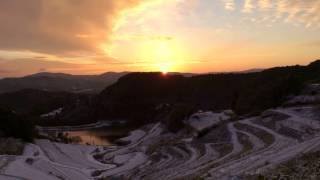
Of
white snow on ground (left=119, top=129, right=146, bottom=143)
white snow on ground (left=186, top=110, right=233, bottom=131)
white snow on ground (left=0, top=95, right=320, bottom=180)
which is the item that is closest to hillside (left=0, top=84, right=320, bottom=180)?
white snow on ground (left=0, top=95, right=320, bottom=180)

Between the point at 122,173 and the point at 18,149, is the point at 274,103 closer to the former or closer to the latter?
the point at 122,173

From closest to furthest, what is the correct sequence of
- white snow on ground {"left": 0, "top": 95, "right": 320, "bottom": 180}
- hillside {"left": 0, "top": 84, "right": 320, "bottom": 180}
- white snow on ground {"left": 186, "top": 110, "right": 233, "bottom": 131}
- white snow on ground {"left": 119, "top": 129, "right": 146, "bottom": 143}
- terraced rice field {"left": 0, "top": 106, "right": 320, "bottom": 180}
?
hillside {"left": 0, "top": 84, "right": 320, "bottom": 180} → white snow on ground {"left": 0, "top": 95, "right": 320, "bottom": 180} → terraced rice field {"left": 0, "top": 106, "right": 320, "bottom": 180} → white snow on ground {"left": 186, "top": 110, "right": 233, "bottom": 131} → white snow on ground {"left": 119, "top": 129, "right": 146, "bottom": 143}

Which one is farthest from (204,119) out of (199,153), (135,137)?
(199,153)

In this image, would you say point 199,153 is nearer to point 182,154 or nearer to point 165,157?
point 182,154

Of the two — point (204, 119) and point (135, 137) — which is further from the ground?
point (204, 119)

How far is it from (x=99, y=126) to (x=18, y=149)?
129 m

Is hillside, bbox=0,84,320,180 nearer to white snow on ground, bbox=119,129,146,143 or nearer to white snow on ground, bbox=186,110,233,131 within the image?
white snow on ground, bbox=186,110,233,131

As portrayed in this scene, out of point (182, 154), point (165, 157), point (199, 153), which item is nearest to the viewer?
point (199, 153)

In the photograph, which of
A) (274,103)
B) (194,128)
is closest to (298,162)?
(274,103)

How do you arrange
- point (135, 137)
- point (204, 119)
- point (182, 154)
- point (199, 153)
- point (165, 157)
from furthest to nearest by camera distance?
point (135, 137) < point (204, 119) < point (165, 157) < point (182, 154) < point (199, 153)

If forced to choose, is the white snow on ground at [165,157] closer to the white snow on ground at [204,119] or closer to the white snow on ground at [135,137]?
the white snow on ground at [204,119]

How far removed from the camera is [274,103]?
91.4 metres

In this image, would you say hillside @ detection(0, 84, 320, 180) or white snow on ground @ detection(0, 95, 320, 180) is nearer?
hillside @ detection(0, 84, 320, 180)

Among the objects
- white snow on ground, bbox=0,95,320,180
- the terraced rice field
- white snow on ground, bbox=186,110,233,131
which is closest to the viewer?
white snow on ground, bbox=0,95,320,180
